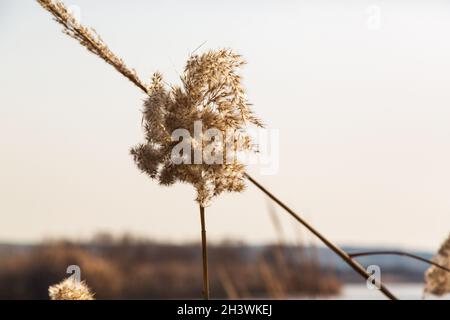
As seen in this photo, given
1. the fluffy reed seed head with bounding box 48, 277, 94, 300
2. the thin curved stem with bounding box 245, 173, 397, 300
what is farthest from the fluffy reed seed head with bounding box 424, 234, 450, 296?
the fluffy reed seed head with bounding box 48, 277, 94, 300

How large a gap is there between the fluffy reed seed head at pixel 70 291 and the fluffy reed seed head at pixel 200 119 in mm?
255

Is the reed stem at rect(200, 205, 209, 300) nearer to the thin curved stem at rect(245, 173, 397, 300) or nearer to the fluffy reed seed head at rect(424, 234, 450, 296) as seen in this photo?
the thin curved stem at rect(245, 173, 397, 300)

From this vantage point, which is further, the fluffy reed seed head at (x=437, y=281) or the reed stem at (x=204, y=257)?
the fluffy reed seed head at (x=437, y=281)

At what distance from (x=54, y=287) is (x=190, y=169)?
1.16 feet

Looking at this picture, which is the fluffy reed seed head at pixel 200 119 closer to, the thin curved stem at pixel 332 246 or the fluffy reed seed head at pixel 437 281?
the thin curved stem at pixel 332 246

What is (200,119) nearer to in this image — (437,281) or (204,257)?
(204,257)

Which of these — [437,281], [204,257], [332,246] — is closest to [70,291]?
[204,257]

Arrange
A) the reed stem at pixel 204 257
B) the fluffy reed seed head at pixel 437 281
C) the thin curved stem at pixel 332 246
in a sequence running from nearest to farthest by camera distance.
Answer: the thin curved stem at pixel 332 246 → the reed stem at pixel 204 257 → the fluffy reed seed head at pixel 437 281

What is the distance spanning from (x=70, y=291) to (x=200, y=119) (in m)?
0.39

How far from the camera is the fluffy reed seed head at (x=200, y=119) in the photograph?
113cm

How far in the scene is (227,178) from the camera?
113 centimetres

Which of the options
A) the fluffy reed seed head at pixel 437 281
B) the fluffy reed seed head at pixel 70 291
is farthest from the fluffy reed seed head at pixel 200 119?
the fluffy reed seed head at pixel 437 281

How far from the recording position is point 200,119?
1.13 m
